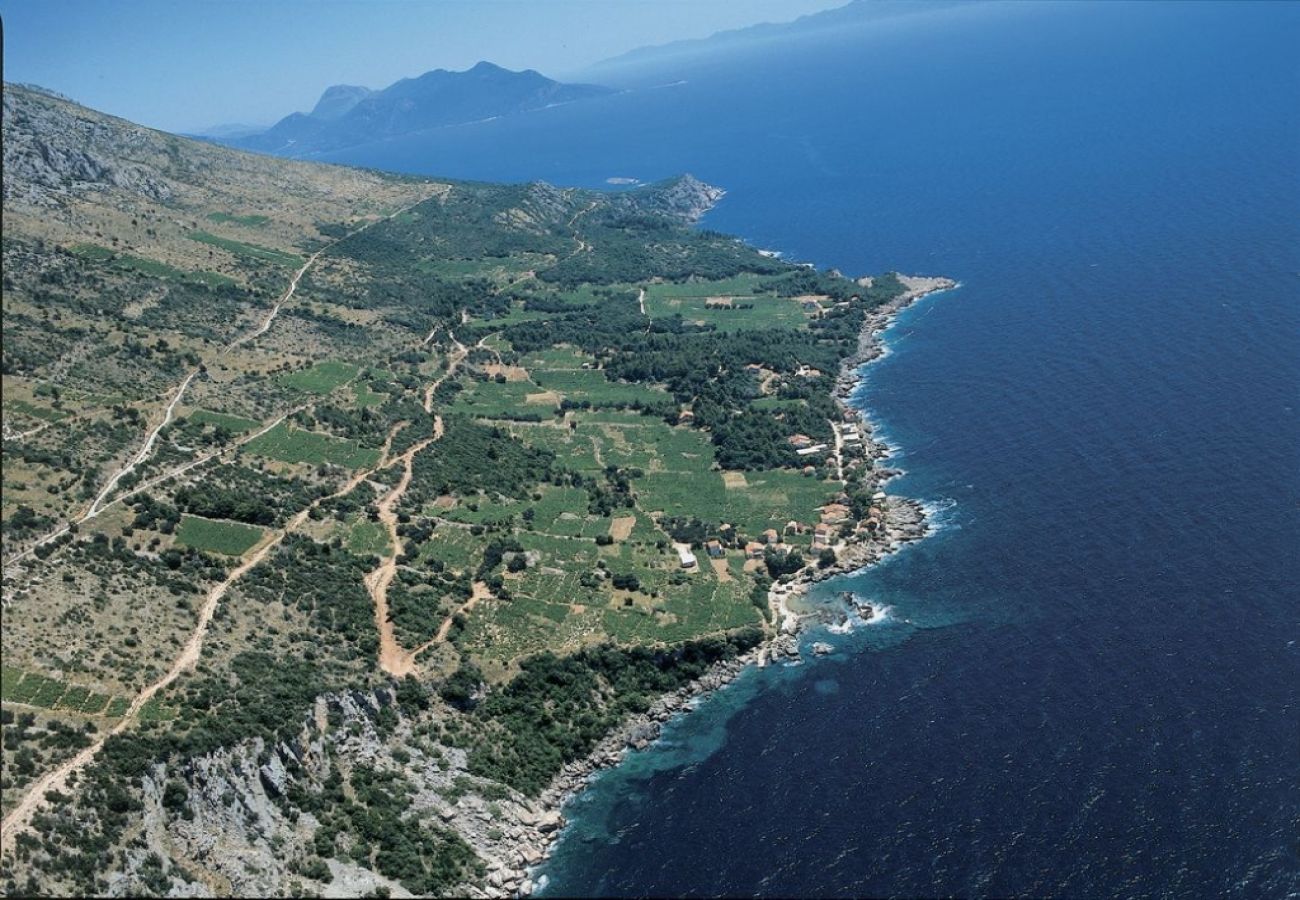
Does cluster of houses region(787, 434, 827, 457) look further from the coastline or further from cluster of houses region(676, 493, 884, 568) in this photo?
cluster of houses region(676, 493, 884, 568)

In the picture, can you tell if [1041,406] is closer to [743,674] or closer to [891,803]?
[743,674]

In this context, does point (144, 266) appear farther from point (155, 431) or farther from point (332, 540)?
point (332, 540)

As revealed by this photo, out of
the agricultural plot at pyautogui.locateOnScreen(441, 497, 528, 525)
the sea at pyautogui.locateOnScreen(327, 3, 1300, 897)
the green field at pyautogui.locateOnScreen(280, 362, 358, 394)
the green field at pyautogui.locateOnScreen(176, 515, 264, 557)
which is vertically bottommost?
the sea at pyautogui.locateOnScreen(327, 3, 1300, 897)

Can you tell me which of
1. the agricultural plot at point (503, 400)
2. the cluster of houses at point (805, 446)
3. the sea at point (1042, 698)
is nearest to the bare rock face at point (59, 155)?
the agricultural plot at point (503, 400)

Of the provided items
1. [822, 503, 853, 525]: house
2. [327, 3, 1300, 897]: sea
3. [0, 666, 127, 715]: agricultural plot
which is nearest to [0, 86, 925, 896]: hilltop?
[0, 666, 127, 715]: agricultural plot

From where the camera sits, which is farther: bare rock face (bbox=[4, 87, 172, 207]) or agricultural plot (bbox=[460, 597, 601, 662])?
bare rock face (bbox=[4, 87, 172, 207])

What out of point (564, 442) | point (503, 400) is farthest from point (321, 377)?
point (564, 442)

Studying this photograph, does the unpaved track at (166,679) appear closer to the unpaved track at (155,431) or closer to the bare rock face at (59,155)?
the unpaved track at (155,431)
